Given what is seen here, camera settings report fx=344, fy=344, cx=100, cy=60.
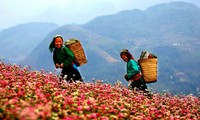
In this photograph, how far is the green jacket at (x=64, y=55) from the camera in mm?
12961

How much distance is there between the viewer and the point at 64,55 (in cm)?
1296

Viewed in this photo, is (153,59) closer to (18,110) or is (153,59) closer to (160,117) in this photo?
(160,117)

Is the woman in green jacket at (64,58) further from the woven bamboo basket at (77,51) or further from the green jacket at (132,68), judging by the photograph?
the green jacket at (132,68)

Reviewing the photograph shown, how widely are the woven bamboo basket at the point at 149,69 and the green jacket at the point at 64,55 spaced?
9.31 feet

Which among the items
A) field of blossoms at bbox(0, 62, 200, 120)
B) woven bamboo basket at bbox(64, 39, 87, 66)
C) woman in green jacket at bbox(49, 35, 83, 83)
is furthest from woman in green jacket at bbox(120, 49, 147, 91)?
field of blossoms at bbox(0, 62, 200, 120)

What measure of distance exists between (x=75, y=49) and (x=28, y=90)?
6339 mm

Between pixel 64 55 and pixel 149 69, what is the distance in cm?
341

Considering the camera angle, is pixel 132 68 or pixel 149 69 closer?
pixel 132 68

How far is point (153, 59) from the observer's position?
1347 centimetres

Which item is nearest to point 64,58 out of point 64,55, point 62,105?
point 64,55

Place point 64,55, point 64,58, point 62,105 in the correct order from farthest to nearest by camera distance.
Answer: point 64,58 → point 64,55 → point 62,105

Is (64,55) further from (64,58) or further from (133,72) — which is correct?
(133,72)

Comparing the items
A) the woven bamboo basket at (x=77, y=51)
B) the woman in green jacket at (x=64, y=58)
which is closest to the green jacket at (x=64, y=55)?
the woman in green jacket at (x=64, y=58)

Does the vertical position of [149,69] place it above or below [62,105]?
above
